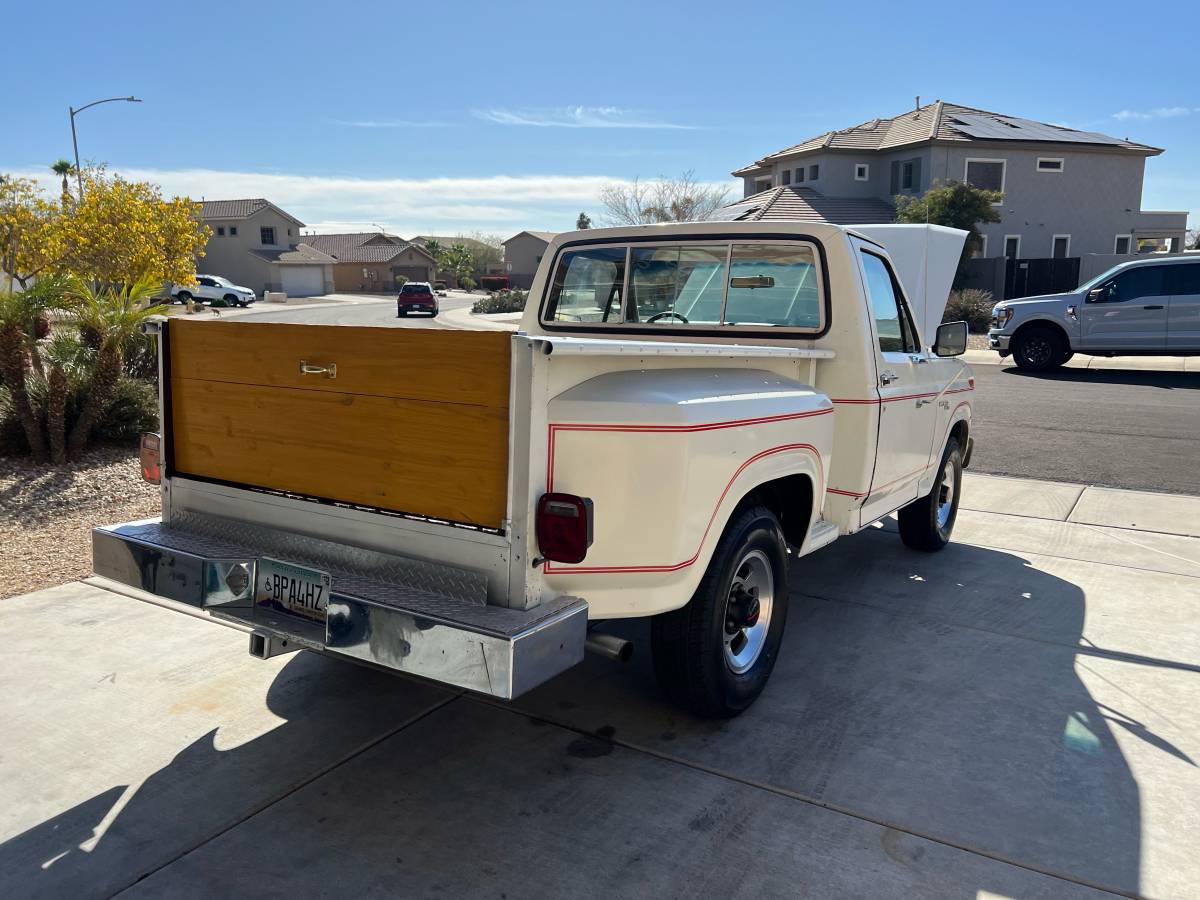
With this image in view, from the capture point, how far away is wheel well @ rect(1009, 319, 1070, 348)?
704 inches

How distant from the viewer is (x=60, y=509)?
22.2 ft

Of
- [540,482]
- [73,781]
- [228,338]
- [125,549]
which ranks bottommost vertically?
[73,781]

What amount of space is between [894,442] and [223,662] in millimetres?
3663

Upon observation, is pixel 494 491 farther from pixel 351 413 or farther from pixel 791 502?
pixel 791 502

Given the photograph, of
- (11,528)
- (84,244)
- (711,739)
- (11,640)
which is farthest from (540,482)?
(84,244)

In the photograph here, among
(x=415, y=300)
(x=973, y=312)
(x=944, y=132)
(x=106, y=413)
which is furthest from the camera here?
(x=415, y=300)

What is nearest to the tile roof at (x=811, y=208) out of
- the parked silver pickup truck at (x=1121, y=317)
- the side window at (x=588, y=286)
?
the parked silver pickup truck at (x=1121, y=317)

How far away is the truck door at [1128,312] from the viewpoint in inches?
673

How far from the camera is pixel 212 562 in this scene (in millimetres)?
3373

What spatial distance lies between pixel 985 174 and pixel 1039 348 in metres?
23.1

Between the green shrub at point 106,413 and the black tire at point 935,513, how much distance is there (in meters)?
6.37

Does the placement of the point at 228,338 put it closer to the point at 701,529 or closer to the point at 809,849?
the point at 701,529

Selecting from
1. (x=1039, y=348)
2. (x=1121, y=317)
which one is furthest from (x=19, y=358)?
(x=1121, y=317)

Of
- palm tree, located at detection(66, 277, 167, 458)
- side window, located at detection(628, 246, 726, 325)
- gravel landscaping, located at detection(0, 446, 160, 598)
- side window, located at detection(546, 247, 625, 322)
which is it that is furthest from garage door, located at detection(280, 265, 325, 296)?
side window, located at detection(628, 246, 726, 325)
